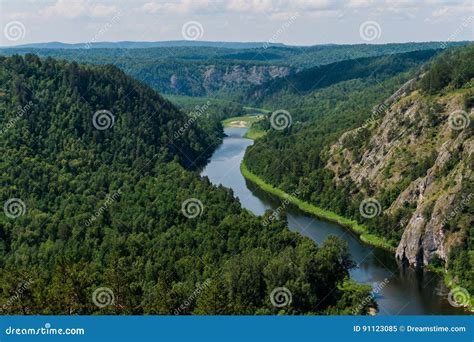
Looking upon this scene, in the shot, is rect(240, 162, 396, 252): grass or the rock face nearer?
the rock face

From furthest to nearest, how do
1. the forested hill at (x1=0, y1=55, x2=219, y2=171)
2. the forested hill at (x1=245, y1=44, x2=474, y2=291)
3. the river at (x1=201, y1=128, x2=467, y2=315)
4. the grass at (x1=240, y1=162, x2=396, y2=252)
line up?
the forested hill at (x1=0, y1=55, x2=219, y2=171) < the grass at (x1=240, y1=162, x2=396, y2=252) < the forested hill at (x1=245, y1=44, x2=474, y2=291) < the river at (x1=201, y1=128, x2=467, y2=315)

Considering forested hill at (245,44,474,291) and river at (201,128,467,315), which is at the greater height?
forested hill at (245,44,474,291)

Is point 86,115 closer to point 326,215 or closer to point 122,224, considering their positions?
point 122,224

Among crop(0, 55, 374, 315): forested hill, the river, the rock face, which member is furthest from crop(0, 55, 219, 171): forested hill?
the rock face

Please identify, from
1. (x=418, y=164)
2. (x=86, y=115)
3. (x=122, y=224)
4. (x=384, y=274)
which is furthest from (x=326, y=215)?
(x=86, y=115)

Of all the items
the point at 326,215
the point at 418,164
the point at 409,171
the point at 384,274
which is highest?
the point at 418,164

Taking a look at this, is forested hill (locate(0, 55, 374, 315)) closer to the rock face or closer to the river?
the river

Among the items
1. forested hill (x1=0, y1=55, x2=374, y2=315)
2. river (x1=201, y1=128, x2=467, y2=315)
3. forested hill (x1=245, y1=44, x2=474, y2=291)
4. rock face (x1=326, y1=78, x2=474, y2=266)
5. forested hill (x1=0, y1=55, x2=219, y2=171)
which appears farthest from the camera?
forested hill (x1=0, y1=55, x2=219, y2=171)
